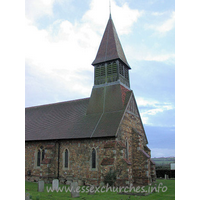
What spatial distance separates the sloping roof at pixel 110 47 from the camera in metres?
25.8

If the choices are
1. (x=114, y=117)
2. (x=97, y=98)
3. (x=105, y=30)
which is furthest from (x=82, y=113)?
(x=105, y=30)

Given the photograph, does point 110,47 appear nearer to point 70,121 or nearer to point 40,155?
point 70,121

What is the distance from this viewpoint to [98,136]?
19781mm

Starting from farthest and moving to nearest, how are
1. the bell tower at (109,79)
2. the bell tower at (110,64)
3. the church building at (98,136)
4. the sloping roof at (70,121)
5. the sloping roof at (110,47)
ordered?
1. the sloping roof at (110,47)
2. the bell tower at (110,64)
3. the bell tower at (109,79)
4. the sloping roof at (70,121)
5. the church building at (98,136)

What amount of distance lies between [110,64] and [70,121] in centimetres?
860

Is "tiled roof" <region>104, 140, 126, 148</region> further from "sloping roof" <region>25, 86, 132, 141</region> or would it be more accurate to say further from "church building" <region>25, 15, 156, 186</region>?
"sloping roof" <region>25, 86, 132, 141</region>

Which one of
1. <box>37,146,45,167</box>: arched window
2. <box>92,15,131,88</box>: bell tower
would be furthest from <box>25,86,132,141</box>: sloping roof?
<box>92,15,131,88</box>: bell tower

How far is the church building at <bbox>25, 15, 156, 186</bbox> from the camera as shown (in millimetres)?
19594

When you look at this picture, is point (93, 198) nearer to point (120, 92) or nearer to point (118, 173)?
point (118, 173)

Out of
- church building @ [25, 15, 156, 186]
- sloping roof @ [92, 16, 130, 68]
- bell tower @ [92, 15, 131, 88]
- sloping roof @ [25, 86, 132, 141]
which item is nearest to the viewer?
church building @ [25, 15, 156, 186]

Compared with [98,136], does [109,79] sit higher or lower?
higher

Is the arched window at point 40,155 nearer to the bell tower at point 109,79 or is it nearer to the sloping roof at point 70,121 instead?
the sloping roof at point 70,121

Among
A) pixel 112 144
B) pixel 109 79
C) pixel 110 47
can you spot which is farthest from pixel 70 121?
pixel 110 47

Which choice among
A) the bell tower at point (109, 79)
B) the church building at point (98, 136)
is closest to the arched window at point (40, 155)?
the church building at point (98, 136)
